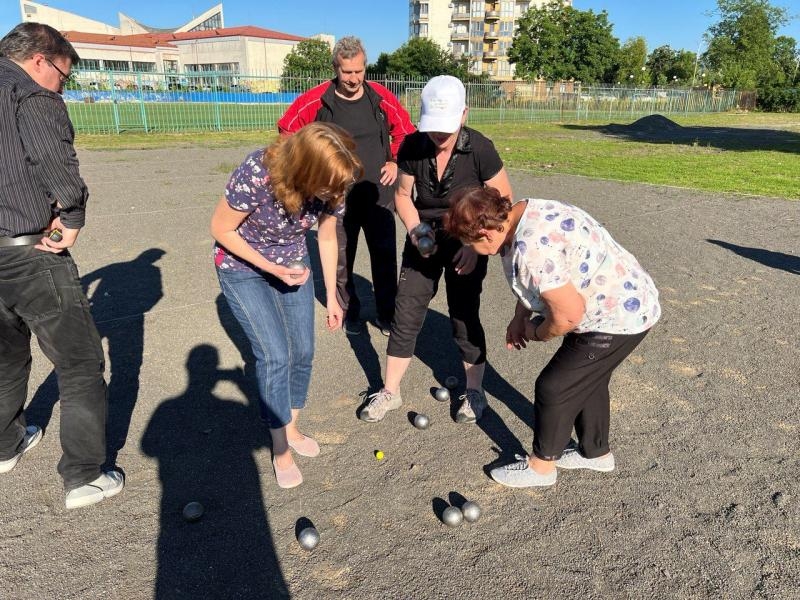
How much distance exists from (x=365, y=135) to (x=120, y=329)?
2978 mm

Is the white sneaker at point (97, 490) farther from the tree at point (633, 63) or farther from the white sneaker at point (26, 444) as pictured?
the tree at point (633, 63)

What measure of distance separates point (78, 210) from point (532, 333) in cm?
249

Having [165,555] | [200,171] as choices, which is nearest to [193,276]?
[165,555]

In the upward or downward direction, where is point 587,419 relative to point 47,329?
downward

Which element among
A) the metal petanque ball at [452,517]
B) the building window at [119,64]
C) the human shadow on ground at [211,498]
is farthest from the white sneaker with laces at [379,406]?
the building window at [119,64]

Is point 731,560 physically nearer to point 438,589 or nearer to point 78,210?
point 438,589

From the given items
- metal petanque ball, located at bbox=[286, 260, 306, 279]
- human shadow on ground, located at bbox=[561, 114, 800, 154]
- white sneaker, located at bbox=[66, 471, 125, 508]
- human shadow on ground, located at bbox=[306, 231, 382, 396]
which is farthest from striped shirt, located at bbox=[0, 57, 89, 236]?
human shadow on ground, located at bbox=[561, 114, 800, 154]

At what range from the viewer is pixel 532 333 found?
10.6 feet

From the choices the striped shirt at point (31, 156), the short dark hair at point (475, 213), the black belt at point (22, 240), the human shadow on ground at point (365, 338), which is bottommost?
the human shadow on ground at point (365, 338)

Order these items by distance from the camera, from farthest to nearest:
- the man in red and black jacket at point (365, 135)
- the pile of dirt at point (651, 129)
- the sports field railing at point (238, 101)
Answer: the pile of dirt at point (651, 129), the sports field railing at point (238, 101), the man in red and black jacket at point (365, 135)

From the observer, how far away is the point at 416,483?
3506 millimetres

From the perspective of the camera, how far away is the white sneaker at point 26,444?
350 cm

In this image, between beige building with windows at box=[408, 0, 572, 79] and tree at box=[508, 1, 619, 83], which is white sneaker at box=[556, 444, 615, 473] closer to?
tree at box=[508, 1, 619, 83]

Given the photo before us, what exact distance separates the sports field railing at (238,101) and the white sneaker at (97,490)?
869 inches
